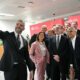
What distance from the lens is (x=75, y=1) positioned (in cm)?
1046

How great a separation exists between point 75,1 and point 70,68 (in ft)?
21.5

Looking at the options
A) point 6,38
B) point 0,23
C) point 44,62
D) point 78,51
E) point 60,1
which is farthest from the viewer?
point 0,23

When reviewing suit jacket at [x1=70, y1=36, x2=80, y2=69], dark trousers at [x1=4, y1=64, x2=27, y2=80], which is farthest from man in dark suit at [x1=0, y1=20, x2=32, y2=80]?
suit jacket at [x1=70, y1=36, x2=80, y2=69]

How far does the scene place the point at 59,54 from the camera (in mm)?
4598

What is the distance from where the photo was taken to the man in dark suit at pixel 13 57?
10.6 feet

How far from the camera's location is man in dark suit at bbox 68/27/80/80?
4.26 metres

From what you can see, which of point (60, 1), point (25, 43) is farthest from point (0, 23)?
point (25, 43)

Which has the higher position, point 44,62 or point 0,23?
point 0,23

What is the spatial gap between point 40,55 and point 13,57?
5.17 ft

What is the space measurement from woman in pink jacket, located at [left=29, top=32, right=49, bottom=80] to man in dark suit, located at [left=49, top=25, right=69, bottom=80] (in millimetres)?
193

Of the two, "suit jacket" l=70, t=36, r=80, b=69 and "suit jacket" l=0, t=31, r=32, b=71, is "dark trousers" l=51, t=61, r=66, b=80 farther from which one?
"suit jacket" l=0, t=31, r=32, b=71

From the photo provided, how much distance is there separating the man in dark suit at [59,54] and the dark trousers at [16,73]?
139 centimetres

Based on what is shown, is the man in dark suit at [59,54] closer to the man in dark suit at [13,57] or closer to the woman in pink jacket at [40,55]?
the woman in pink jacket at [40,55]

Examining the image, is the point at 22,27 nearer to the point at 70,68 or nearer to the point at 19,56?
the point at 19,56
